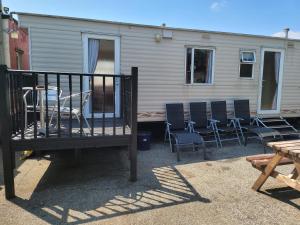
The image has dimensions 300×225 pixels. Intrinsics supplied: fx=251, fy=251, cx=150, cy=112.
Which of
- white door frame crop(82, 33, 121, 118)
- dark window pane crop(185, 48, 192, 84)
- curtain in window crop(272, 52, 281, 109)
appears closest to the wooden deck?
white door frame crop(82, 33, 121, 118)

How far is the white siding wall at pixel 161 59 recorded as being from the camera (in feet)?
15.6

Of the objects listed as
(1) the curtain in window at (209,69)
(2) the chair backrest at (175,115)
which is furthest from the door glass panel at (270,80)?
(2) the chair backrest at (175,115)

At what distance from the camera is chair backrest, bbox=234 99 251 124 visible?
19.7 feet

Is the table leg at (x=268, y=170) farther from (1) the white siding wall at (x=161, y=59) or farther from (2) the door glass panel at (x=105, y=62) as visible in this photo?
(2) the door glass panel at (x=105, y=62)

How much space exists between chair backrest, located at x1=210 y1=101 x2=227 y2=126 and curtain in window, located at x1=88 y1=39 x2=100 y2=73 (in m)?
2.79

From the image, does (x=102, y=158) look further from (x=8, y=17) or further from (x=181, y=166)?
(x=8, y=17)

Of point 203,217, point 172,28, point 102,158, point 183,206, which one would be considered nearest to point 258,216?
point 203,217

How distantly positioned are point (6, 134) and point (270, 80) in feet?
20.2

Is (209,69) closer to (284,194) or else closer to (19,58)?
(284,194)

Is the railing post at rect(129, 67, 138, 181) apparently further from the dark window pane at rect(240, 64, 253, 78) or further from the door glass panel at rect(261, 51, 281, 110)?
the door glass panel at rect(261, 51, 281, 110)

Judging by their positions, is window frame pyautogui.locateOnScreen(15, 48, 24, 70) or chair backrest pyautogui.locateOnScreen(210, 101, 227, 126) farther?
window frame pyautogui.locateOnScreen(15, 48, 24, 70)

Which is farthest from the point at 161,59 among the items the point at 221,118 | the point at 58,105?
the point at 58,105

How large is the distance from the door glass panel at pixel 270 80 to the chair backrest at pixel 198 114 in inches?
73.9

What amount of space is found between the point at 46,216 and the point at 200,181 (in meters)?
2.00
